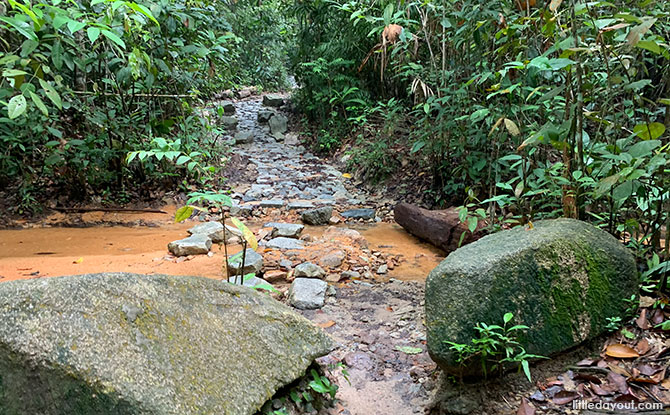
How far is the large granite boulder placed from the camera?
3973 mm

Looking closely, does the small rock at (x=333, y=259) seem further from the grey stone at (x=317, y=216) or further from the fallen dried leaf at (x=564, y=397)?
the fallen dried leaf at (x=564, y=397)

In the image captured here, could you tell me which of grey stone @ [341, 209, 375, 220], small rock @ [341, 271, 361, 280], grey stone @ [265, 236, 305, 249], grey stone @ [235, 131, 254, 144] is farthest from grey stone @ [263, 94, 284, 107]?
small rock @ [341, 271, 361, 280]

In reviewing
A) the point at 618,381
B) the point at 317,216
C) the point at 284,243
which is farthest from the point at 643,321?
the point at 317,216

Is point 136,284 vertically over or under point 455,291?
over

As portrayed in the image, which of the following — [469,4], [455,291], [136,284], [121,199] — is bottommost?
[121,199]

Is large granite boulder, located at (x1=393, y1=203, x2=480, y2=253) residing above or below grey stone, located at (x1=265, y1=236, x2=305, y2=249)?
above

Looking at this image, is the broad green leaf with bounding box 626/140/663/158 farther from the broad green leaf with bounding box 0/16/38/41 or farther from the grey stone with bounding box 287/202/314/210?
the grey stone with bounding box 287/202/314/210

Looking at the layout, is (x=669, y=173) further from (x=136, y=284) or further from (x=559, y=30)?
(x=136, y=284)

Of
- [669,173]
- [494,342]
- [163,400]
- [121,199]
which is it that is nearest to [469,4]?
[669,173]

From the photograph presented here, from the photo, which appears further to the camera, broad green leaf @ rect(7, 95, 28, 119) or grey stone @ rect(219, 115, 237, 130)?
grey stone @ rect(219, 115, 237, 130)

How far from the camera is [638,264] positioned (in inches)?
86.7

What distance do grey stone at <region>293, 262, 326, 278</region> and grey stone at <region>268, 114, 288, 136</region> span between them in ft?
24.6

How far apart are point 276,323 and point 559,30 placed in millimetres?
2380

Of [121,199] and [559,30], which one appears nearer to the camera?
[559,30]
